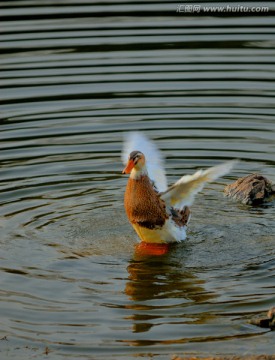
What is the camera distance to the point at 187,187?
406 inches

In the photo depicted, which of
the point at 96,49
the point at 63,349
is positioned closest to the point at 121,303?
the point at 63,349

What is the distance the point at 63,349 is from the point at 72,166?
209 inches

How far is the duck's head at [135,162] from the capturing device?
10008 millimetres

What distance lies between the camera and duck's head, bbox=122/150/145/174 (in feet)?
32.8

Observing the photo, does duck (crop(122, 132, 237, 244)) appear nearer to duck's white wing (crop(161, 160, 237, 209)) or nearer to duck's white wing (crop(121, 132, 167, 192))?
duck's white wing (crop(161, 160, 237, 209))

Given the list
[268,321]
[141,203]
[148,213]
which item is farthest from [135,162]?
[268,321]

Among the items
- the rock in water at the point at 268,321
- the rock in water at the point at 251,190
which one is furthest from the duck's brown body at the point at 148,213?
the rock in water at the point at 268,321

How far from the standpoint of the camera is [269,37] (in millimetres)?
17531

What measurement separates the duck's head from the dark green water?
0.87 metres

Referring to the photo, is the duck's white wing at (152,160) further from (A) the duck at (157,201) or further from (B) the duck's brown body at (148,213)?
(B) the duck's brown body at (148,213)

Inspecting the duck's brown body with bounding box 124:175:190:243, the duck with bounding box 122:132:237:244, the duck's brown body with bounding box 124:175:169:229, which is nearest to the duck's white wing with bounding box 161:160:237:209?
the duck with bounding box 122:132:237:244

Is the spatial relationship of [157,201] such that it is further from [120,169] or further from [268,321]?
[268,321]

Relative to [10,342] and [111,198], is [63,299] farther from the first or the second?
[111,198]

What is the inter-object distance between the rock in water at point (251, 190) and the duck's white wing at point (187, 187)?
122 cm
